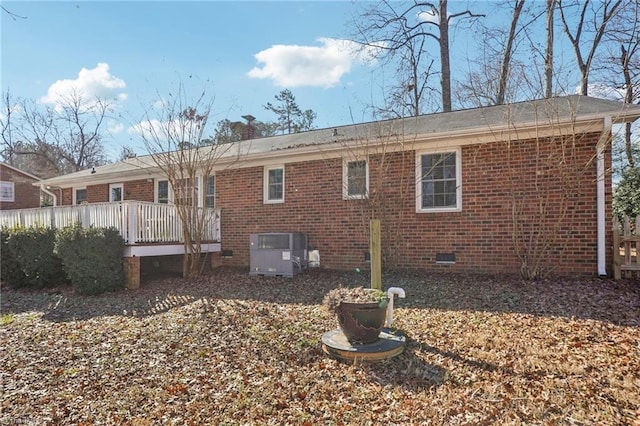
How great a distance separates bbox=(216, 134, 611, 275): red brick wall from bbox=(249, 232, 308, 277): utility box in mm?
658

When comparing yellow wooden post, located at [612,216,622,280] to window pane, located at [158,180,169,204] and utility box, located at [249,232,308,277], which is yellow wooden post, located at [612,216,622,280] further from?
window pane, located at [158,180,169,204]

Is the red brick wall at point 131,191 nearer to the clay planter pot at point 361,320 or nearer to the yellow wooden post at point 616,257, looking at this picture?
the clay planter pot at point 361,320

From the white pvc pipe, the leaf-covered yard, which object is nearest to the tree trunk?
the leaf-covered yard

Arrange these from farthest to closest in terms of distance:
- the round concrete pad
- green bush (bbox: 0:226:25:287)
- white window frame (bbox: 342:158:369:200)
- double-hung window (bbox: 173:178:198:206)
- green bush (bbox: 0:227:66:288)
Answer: green bush (bbox: 0:226:25:287), green bush (bbox: 0:227:66:288), double-hung window (bbox: 173:178:198:206), white window frame (bbox: 342:158:369:200), the round concrete pad

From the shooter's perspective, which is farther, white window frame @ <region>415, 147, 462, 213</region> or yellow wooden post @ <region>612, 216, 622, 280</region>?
white window frame @ <region>415, 147, 462, 213</region>

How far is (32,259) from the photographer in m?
9.66

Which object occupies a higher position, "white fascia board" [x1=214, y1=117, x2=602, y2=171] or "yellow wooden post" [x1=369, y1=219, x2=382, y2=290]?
"white fascia board" [x1=214, y1=117, x2=602, y2=171]

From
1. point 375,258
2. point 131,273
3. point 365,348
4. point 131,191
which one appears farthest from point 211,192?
point 365,348

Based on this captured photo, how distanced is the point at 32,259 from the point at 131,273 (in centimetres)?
305

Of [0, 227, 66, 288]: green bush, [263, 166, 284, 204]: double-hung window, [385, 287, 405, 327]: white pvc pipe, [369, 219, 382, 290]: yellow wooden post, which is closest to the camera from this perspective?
[385, 287, 405, 327]: white pvc pipe

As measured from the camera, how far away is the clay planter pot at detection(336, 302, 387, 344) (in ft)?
14.1

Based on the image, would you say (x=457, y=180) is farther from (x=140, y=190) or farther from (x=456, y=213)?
(x=140, y=190)

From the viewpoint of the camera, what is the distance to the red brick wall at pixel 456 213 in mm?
7387

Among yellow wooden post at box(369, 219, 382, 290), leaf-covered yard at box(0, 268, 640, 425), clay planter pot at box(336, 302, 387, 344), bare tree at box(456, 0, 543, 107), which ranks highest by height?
bare tree at box(456, 0, 543, 107)
